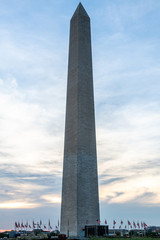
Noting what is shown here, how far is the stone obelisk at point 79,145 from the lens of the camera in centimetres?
4316

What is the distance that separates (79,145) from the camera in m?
45.3

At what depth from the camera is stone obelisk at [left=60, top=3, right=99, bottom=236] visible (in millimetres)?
43156

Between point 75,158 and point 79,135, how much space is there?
141 inches

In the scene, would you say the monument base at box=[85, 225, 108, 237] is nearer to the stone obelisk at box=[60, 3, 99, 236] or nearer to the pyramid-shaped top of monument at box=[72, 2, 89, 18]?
the stone obelisk at box=[60, 3, 99, 236]

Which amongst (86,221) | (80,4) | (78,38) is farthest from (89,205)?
(80,4)

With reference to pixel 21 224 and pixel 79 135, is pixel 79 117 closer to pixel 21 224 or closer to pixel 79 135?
pixel 79 135

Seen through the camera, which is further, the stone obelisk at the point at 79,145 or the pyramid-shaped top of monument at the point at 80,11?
the pyramid-shaped top of monument at the point at 80,11

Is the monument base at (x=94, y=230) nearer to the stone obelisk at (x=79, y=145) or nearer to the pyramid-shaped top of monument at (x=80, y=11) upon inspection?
the stone obelisk at (x=79, y=145)

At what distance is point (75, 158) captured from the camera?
45.0 meters

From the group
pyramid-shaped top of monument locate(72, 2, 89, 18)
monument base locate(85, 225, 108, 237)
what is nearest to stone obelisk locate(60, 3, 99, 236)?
pyramid-shaped top of monument locate(72, 2, 89, 18)

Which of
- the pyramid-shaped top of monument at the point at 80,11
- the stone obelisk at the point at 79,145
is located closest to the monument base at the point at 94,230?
the stone obelisk at the point at 79,145

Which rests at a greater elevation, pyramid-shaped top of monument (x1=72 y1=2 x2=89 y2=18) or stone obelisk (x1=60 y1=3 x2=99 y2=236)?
pyramid-shaped top of monument (x1=72 y1=2 x2=89 y2=18)

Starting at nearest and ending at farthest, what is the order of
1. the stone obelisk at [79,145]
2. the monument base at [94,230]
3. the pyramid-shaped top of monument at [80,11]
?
the monument base at [94,230]
the stone obelisk at [79,145]
the pyramid-shaped top of monument at [80,11]

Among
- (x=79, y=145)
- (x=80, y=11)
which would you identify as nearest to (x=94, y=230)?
(x=79, y=145)
